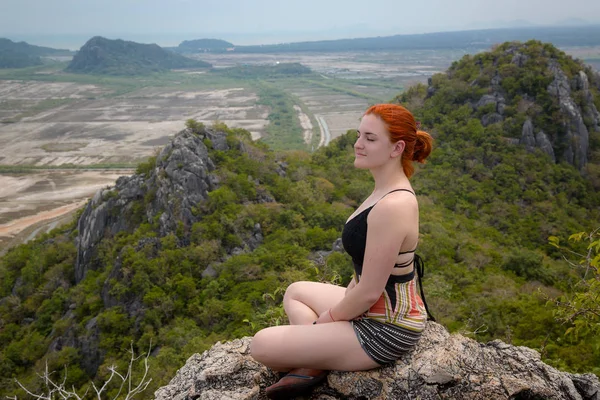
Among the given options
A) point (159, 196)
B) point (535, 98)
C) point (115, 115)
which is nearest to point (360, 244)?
point (159, 196)

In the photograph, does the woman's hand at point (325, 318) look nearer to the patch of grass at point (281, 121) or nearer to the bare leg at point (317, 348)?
the bare leg at point (317, 348)

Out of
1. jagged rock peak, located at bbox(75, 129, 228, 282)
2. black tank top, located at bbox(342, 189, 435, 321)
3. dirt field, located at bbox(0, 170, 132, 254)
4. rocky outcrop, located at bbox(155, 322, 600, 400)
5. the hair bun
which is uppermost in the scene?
the hair bun

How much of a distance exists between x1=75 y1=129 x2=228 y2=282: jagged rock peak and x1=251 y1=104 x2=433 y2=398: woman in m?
15.8

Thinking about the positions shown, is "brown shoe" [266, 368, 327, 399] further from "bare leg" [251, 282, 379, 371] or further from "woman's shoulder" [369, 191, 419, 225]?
"woman's shoulder" [369, 191, 419, 225]

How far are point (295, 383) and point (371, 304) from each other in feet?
2.91

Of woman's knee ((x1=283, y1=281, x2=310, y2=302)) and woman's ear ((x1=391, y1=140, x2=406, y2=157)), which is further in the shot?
woman's knee ((x1=283, y1=281, x2=310, y2=302))

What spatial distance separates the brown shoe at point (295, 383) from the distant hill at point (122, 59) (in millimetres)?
172107

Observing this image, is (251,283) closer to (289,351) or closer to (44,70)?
(289,351)

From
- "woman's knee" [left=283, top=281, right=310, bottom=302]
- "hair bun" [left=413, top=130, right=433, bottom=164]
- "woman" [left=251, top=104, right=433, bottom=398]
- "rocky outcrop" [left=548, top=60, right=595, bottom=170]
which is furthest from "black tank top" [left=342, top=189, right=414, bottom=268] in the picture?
"rocky outcrop" [left=548, top=60, right=595, bottom=170]

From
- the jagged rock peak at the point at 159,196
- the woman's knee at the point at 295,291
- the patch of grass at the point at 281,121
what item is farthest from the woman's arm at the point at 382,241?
the patch of grass at the point at 281,121

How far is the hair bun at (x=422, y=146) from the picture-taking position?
3.74 m

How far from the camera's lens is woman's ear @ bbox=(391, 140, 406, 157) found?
12.0ft

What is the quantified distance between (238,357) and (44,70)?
193 m

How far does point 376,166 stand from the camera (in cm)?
376
